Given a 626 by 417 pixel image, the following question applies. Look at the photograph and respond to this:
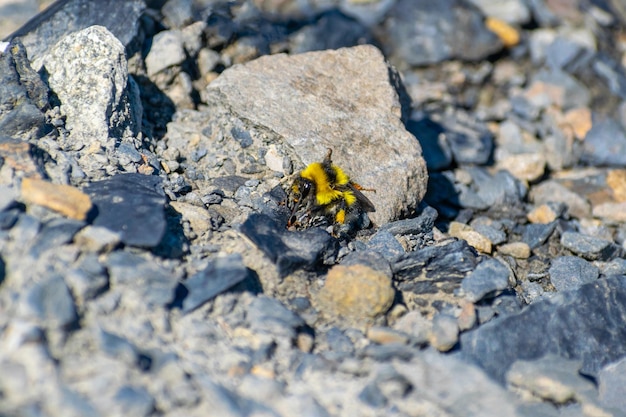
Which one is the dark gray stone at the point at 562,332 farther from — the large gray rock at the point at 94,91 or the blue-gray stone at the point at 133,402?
the large gray rock at the point at 94,91

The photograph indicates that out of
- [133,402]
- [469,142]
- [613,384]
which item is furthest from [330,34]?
[133,402]

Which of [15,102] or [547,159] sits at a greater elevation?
[15,102]

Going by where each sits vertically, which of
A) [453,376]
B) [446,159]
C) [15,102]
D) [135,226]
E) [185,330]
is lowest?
[446,159]

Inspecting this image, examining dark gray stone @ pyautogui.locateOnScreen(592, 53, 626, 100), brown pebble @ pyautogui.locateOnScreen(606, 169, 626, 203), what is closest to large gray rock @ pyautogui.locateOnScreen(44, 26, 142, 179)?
brown pebble @ pyautogui.locateOnScreen(606, 169, 626, 203)

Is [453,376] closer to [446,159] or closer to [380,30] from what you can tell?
[446,159]

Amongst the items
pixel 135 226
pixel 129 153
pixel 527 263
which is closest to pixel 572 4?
pixel 527 263

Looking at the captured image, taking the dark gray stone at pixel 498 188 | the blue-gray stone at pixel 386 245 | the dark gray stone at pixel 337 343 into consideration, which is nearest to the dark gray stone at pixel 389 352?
the dark gray stone at pixel 337 343

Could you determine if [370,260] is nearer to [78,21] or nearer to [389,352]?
[389,352]

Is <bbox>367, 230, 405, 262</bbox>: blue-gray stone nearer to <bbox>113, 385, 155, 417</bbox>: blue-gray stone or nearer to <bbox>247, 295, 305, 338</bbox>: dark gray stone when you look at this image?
<bbox>247, 295, 305, 338</bbox>: dark gray stone
